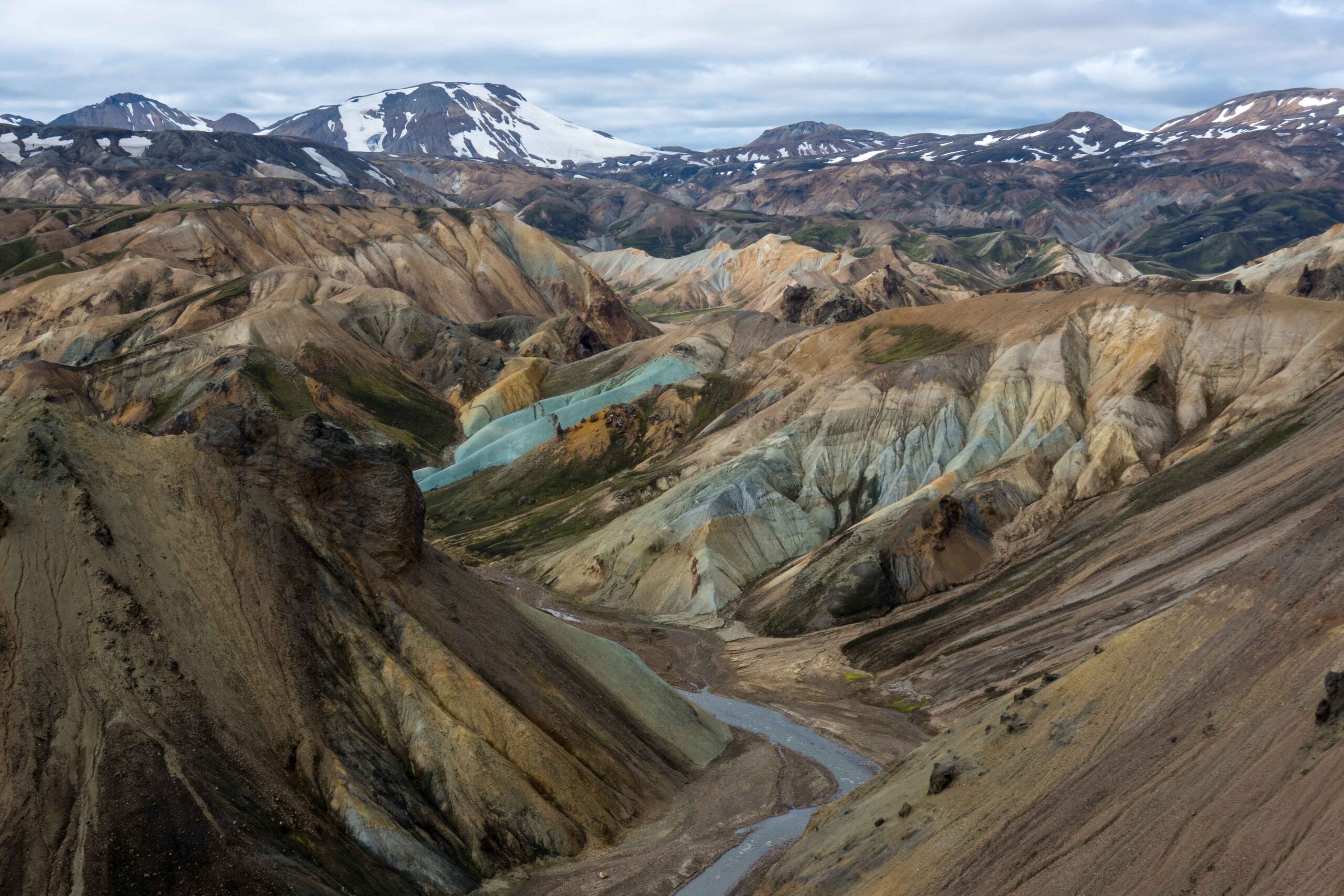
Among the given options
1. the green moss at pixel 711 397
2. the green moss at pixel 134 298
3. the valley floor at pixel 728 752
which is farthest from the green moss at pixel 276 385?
the green moss at pixel 711 397

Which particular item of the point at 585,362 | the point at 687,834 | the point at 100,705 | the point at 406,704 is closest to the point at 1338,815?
the point at 687,834

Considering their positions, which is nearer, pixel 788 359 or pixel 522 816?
pixel 522 816

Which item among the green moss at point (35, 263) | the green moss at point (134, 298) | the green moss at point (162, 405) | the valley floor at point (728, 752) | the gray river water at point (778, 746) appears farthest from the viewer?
the green moss at point (35, 263)

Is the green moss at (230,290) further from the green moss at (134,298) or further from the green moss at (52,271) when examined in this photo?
the green moss at (52,271)

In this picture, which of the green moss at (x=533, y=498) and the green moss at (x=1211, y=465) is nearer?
the green moss at (x=1211, y=465)

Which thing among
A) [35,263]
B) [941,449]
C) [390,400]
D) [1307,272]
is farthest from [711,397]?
[35,263]

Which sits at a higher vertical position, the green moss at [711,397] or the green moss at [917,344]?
the green moss at [917,344]

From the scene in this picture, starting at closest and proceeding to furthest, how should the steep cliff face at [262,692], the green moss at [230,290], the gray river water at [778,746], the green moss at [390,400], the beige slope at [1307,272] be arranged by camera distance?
the steep cliff face at [262,692] → the gray river water at [778,746] → the beige slope at [1307,272] → the green moss at [390,400] → the green moss at [230,290]

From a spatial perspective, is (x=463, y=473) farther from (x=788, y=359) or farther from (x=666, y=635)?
(x=666, y=635)
